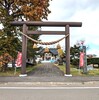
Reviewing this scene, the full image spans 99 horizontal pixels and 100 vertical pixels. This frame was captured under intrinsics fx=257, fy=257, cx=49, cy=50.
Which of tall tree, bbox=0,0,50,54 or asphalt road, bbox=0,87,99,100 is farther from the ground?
tall tree, bbox=0,0,50,54

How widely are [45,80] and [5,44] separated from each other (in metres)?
7.05

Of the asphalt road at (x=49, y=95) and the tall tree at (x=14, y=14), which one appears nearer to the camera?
the asphalt road at (x=49, y=95)

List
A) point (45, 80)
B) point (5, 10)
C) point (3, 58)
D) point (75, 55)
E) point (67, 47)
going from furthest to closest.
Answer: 1. point (75, 55)
2. point (5, 10)
3. point (3, 58)
4. point (67, 47)
5. point (45, 80)

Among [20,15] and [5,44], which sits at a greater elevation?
[20,15]

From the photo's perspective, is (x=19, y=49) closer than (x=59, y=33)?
No

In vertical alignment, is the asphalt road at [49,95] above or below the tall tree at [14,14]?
below

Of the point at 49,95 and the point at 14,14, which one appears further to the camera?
the point at 14,14

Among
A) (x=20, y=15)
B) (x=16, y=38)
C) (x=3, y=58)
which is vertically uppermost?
(x=20, y=15)

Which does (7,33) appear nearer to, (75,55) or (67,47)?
(67,47)

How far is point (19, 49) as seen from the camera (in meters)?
25.4

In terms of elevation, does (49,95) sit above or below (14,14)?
below

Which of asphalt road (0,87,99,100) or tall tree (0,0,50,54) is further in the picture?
tall tree (0,0,50,54)

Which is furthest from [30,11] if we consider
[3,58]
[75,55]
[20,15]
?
[75,55]

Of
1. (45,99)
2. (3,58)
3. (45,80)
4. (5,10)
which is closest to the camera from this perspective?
(45,99)
